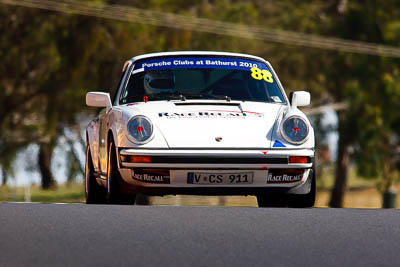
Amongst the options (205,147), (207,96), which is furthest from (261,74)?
(205,147)

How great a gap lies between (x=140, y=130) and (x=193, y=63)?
5.59ft

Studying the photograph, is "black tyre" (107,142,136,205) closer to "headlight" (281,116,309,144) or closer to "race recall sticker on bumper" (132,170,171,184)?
"race recall sticker on bumper" (132,170,171,184)

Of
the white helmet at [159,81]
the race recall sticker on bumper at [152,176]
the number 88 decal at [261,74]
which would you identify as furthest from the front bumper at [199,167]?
the number 88 decal at [261,74]

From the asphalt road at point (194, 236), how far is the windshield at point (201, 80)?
1759 millimetres

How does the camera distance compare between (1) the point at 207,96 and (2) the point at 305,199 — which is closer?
(2) the point at 305,199

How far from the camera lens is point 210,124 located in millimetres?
10102

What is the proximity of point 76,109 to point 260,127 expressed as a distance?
93.0 ft

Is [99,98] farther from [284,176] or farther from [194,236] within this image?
[194,236]

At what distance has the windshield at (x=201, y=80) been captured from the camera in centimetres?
1108

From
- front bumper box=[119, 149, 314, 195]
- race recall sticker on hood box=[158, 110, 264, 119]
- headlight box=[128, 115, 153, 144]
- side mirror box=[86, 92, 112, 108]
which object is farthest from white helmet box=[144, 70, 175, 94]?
front bumper box=[119, 149, 314, 195]

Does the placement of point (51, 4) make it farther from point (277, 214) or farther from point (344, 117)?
point (277, 214)

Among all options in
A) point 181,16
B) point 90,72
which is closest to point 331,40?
point 181,16

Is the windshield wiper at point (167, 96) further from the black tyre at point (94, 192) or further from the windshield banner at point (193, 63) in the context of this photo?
the black tyre at point (94, 192)

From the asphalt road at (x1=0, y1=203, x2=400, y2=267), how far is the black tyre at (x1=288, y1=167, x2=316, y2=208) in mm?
798
